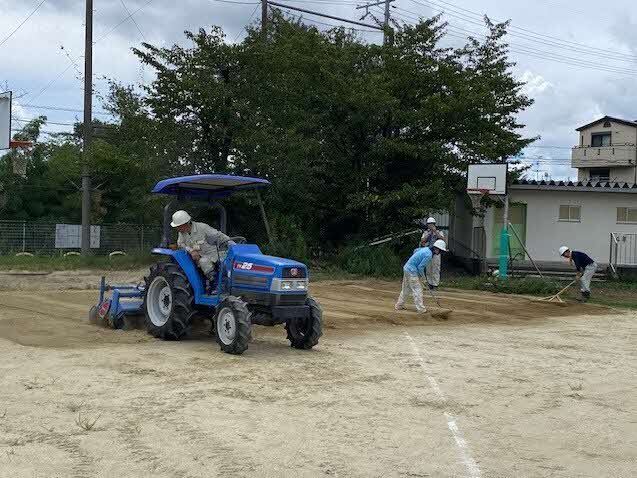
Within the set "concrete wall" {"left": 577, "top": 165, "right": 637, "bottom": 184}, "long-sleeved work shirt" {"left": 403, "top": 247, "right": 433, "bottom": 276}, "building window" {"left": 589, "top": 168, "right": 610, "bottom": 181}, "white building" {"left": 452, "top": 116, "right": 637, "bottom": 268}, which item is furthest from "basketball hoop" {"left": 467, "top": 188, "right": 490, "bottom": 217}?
"building window" {"left": 589, "top": 168, "right": 610, "bottom": 181}

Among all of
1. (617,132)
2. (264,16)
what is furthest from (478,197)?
(617,132)

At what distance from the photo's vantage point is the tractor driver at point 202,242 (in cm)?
1110

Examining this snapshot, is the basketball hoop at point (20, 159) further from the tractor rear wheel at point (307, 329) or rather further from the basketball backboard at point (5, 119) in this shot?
the tractor rear wheel at point (307, 329)

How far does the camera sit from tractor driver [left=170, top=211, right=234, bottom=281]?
11.1 metres

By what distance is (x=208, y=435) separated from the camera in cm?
638

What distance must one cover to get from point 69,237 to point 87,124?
5.62 metres

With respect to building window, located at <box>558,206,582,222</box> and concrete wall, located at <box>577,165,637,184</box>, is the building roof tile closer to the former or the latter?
building window, located at <box>558,206,582,222</box>

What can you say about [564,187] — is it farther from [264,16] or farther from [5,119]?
[5,119]

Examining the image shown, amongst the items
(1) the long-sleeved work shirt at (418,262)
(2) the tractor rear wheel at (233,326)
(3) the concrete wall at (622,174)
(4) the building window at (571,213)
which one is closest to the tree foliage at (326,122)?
(4) the building window at (571,213)

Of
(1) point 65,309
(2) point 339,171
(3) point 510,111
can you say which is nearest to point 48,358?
(1) point 65,309

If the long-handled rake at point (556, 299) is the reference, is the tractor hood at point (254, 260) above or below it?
above

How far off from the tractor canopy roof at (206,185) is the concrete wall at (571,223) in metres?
18.2

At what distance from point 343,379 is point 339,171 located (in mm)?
19583

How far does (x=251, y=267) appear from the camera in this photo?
35.0 ft
